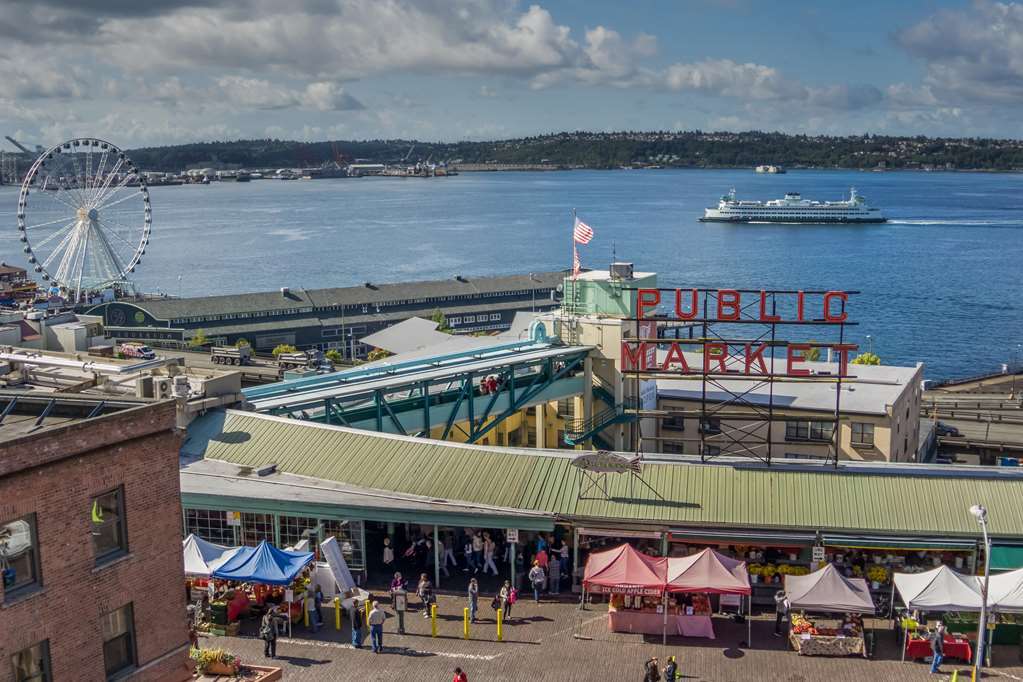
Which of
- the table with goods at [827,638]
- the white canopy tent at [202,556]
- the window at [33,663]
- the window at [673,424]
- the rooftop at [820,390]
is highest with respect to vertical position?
the window at [33,663]

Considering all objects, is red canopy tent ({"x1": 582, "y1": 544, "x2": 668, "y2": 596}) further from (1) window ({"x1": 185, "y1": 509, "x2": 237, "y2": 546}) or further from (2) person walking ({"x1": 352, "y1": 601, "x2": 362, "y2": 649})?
(1) window ({"x1": 185, "y1": 509, "x2": 237, "y2": 546})

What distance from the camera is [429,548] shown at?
1323 inches

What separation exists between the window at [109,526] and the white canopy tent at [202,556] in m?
8.53

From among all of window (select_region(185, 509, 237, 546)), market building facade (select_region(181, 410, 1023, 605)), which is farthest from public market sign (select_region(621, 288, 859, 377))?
window (select_region(185, 509, 237, 546))

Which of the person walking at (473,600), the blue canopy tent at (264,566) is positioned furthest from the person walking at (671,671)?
the blue canopy tent at (264,566)

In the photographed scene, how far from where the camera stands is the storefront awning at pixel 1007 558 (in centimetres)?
3011

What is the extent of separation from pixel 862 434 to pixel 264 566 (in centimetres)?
2929

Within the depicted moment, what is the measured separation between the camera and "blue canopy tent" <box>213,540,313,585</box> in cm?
2925

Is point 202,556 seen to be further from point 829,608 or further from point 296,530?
point 829,608

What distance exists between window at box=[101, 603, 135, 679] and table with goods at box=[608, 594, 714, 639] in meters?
13.3

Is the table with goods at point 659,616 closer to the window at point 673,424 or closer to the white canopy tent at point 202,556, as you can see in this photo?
the white canopy tent at point 202,556

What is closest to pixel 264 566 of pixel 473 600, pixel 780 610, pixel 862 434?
pixel 473 600

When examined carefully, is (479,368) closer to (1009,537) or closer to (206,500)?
(206,500)

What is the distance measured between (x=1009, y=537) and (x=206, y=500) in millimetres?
24091
